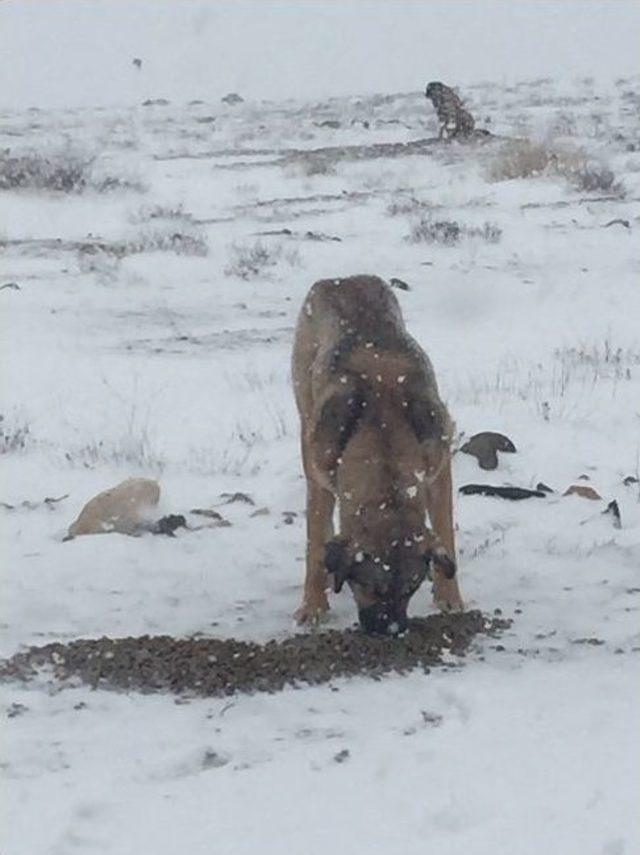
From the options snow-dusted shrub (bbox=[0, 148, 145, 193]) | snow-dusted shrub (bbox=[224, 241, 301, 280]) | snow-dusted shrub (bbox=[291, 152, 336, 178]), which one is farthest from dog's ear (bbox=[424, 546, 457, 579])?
snow-dusted shrub (bbox=[291, 152, 336, 178])

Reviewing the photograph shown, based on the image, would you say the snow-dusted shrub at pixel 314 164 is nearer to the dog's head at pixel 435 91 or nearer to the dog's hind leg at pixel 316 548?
the dog's head at pixel 435 91

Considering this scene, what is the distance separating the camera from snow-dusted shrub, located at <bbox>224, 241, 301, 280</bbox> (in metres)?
17.7

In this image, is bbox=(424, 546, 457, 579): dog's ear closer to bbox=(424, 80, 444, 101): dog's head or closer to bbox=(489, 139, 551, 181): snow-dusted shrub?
bbox=(489, 139, 551, 181): snow-dusted shrub

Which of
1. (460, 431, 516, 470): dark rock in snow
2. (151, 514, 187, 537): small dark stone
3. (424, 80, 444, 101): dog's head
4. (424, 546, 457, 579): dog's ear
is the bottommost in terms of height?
(460, 431, 516, 470): dark rock in snow

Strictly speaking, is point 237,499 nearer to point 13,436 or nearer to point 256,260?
point 13,436

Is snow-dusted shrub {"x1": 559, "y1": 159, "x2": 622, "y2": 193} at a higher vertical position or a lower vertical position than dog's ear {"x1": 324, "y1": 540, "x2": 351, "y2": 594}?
lower

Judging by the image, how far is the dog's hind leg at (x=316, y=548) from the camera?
681 centimetres

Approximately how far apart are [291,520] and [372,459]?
203 cm

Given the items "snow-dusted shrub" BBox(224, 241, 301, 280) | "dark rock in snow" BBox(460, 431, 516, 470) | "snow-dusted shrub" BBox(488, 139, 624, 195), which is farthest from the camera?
"snow-dusted shrub" BBox(488, 139, 624, 195)

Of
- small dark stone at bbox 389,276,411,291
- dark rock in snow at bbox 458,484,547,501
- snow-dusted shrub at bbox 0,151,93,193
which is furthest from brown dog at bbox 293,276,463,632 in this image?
snow-dusted shrub at bbox 0,151,93,193

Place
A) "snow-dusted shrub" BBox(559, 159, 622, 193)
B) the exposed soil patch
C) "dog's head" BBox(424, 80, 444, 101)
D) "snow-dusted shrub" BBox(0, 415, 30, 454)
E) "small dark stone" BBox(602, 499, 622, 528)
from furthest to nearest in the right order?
1. "dog's head" BBox(424, 80, 444, 101)
2. "snow-dusted shrub" BBox(559, 159, 622, 193)
3. "snow-dusted shrub" BBox(0, 415, 30, 454)
4. "small dark stone" BBox(602, 499, 622, 528)
5. the exposed soil patch

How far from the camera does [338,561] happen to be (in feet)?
19.7

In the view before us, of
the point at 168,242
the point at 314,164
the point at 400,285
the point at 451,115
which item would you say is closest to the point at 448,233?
the point at 400,285

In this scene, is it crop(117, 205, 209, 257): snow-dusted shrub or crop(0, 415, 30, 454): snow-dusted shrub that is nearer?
crop(0, 415, 30, 454): snow-dusted shrub
